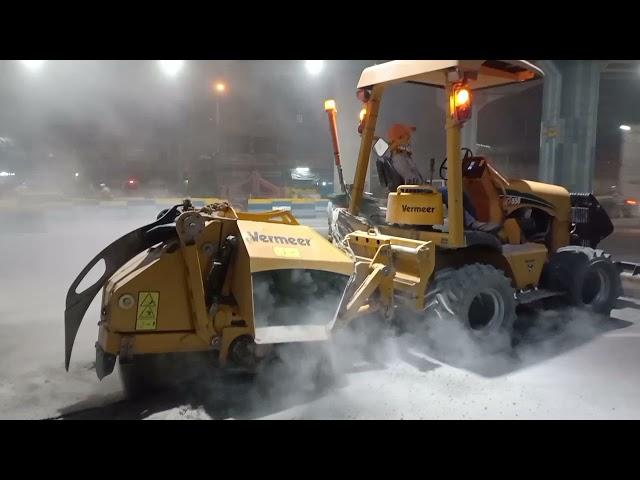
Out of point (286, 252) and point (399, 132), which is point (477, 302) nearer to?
point (399, 132)

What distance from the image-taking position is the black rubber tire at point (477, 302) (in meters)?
4.07

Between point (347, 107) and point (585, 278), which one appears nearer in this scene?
point (585, 278)

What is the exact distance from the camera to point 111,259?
11.1ft

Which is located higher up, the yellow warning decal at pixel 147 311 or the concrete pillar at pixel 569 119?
the concrete pillar at pixel 569 119

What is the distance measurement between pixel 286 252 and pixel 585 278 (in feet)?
11.0

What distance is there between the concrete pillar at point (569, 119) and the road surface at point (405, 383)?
4973 mm

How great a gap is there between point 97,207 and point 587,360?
40.4 ft

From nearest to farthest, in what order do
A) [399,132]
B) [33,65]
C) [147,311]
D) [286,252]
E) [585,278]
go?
1. [147,311]
2. [286,252]
3. [399,132]
4. [585,278]
5. [33,65]

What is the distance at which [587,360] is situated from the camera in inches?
167

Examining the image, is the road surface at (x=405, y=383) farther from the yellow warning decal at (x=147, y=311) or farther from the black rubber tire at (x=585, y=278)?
the yellow warning decal at (x=147, y=311)

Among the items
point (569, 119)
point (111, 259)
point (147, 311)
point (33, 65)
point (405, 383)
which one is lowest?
point (405, 383)

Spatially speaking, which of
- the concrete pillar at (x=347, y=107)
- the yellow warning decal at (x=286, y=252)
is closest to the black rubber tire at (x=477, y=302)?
the yellow warning decal at (x=286, y=252)

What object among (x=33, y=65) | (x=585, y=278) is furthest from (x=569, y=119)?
(x=33, y=65)

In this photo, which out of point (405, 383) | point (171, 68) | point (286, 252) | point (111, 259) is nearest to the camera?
point (111, 259)
